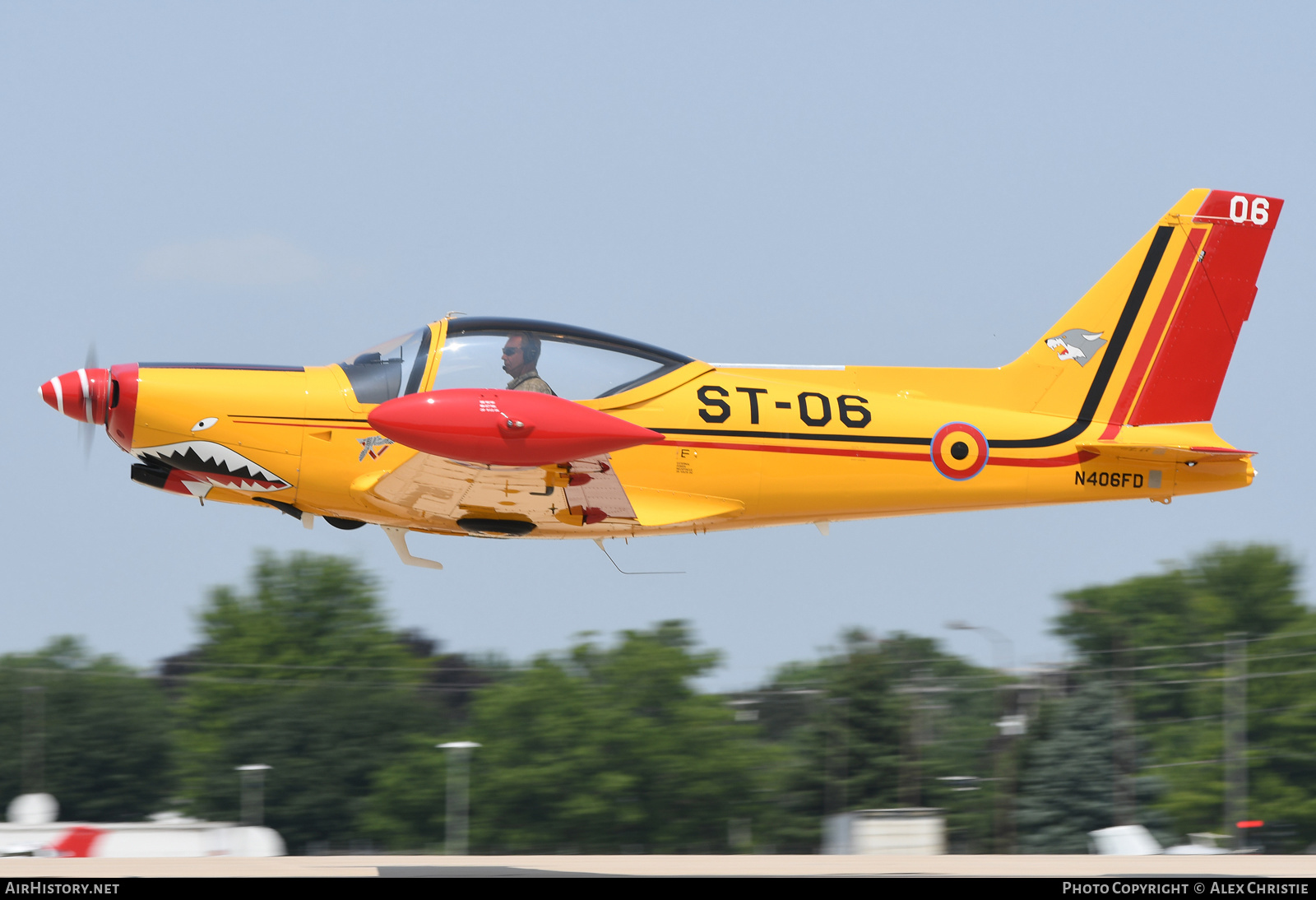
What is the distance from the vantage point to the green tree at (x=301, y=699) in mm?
36406

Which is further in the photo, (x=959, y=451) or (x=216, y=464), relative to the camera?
(x=959, y=451)

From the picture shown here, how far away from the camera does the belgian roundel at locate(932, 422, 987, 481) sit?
34.6ft

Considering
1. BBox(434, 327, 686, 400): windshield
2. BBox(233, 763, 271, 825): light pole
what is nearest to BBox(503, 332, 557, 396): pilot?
BBox(434, 327, 686, 400): windshield

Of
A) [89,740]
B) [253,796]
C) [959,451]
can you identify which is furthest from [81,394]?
[89,740]

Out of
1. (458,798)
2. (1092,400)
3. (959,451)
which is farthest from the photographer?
(458,798)

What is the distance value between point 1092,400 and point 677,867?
18.9 ft

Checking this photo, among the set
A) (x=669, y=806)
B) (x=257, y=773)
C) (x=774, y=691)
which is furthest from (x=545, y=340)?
(x=774, y=691)

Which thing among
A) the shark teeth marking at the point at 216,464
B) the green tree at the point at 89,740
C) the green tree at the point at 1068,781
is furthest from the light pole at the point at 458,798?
the shark teeth marking at the point at 216,464

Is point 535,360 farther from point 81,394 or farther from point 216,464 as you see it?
point 81,394

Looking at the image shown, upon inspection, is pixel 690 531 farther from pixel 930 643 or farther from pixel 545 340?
pixel 930 643

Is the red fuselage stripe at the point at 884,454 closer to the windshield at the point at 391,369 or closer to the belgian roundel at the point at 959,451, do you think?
the belgian roundel at the point at 959,451

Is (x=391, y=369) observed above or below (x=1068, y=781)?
above

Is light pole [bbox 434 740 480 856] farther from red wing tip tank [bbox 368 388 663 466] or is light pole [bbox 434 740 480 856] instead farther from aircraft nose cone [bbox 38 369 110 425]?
red wing tip tank [bbox 368 388 663 466]

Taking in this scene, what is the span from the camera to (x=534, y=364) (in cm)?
967
